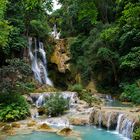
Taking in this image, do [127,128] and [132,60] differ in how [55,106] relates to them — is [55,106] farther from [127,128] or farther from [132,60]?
[132,60]

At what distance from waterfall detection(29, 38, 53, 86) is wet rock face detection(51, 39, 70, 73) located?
41.6 inches

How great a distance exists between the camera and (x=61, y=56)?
95.1 feet

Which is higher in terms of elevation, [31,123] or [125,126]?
[125,126]

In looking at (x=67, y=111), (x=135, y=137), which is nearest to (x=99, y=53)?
(x=67, y=111)

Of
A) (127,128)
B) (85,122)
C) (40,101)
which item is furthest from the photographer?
(40,101)

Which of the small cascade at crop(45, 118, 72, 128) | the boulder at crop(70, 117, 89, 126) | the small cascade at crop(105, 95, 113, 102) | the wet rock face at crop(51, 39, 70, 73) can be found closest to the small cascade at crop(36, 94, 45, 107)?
the small cascade at crop(45, 118, 72, 128)

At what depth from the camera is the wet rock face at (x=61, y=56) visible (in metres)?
28.0

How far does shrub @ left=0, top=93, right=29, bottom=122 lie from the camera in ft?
51.0

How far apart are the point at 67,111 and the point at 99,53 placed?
7.28m

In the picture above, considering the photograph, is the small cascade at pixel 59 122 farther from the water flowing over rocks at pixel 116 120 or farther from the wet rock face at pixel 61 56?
the wet rock face at pixel 61 56

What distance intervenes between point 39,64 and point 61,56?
2667 mm

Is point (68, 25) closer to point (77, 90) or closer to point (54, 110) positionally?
point (77, 90)

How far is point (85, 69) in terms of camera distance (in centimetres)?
2667

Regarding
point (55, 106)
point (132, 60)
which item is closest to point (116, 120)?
point (55, 106)
